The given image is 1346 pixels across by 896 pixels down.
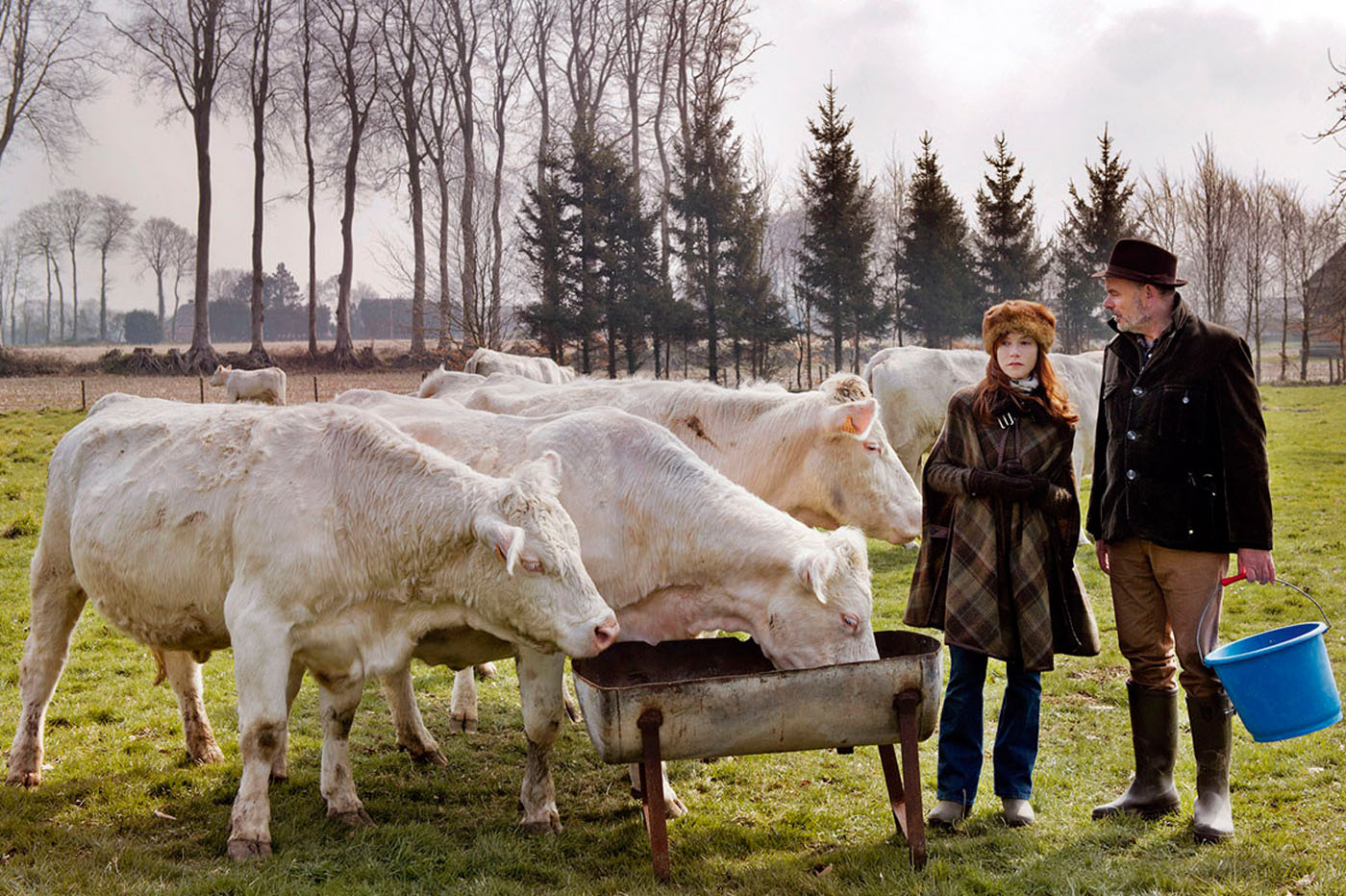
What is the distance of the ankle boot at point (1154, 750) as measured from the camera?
15.5 ft

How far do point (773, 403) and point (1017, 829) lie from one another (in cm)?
349

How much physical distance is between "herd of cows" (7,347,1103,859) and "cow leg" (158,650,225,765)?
0.01 m

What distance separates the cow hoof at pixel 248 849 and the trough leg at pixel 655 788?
1.73 meters

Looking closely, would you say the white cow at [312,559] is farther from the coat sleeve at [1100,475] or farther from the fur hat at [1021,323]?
the coat sleeve at [1100,475]

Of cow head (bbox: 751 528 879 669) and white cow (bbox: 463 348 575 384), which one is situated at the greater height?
white cow (bbox: 463 348 575 384)

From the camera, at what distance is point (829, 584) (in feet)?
15.4

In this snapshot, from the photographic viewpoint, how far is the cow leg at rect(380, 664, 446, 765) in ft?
19.3

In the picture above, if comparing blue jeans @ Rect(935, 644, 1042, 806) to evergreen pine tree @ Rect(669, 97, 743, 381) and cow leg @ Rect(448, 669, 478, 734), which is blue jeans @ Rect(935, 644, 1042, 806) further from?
evergreen pine tree @ Rect(669, 97, 743, 381)

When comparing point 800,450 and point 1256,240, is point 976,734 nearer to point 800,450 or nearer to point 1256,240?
point 800,450

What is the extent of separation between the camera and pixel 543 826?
16.2 ft

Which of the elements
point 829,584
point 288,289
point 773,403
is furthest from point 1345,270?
point 288,289

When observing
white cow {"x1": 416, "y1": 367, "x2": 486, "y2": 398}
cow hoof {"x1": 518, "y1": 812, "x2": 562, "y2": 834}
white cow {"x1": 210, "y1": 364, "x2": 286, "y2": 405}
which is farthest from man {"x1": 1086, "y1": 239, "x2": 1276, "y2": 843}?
white cow {"x1": 210, "y1": 364, "x2": 286, "y2": 405}

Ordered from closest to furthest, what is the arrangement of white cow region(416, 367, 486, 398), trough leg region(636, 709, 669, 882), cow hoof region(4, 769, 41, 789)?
trough leg region(636, 709, 669, 882), cow hoof region(4, 769, 41, 789), white cow region(416, 367, 486, 398)

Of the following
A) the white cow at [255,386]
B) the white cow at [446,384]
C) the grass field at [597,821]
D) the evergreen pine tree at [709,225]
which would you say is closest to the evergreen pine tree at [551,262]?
the evergreen pine tree at [709,225]
